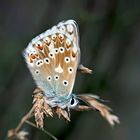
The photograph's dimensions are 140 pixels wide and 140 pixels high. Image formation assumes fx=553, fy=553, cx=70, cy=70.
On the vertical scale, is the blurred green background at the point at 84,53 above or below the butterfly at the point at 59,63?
below

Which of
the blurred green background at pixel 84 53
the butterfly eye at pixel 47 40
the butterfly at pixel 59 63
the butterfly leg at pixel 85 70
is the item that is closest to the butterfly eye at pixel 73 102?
the butterfly at pixel 59 63

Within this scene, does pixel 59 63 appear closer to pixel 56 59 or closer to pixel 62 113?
pixel 56 59

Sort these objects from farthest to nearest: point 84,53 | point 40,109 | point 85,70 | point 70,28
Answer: point 84,53, point 70,28, point 85,70, point 40,109

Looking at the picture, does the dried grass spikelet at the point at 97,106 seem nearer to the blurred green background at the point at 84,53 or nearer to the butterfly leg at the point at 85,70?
the butterfly leg at the point at 85,70

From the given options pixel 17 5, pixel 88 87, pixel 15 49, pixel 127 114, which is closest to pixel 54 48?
pixel 88 87

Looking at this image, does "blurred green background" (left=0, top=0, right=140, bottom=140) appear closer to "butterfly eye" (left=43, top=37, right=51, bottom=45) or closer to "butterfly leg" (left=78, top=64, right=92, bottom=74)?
"butterfly eye" (left=43, top=37, right=51, bottom=45)

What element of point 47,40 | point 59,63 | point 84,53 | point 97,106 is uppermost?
point 47,40

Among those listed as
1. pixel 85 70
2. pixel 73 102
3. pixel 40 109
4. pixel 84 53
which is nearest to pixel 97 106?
pixel 73 102

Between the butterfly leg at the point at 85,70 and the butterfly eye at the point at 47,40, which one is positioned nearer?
the butterfly leg at the point at 85,70
